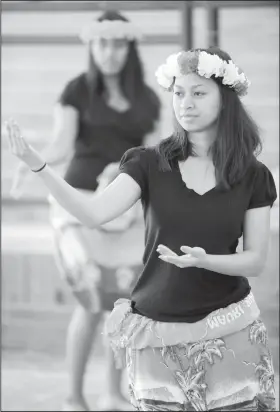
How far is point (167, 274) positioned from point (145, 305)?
0.29 feet

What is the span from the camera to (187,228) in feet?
6.30

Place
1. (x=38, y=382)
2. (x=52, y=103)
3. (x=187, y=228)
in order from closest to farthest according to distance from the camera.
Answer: (x=187, y=228) → (x=38, y=382) → (x=52, y=103)

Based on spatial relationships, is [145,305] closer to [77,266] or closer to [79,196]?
[79,196]

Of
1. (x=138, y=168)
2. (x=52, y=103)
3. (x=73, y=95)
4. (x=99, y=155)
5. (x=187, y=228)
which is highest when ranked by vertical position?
(x=52, y=103)

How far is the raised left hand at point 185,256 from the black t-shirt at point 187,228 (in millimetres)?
104

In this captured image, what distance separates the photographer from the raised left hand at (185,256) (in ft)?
5.95

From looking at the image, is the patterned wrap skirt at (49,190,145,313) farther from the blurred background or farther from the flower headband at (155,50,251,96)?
the flower headband at (155,50,251,96)

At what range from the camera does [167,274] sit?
6.38 feet

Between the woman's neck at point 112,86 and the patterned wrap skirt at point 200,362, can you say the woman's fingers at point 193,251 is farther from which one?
the woman's neck at point 112,86

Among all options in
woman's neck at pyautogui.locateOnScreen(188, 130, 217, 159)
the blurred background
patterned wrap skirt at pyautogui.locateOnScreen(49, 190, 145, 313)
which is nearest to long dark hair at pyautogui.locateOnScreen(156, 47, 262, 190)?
woman's neck at pyautogui.locateOnScreen(188, 130, 217, 159)

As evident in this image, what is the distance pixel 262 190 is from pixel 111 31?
5.15ft

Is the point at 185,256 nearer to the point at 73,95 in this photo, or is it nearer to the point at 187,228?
the point at 187,228

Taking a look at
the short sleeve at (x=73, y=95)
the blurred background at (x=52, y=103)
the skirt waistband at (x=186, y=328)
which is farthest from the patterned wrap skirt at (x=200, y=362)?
the blurred background at (x=52, y=103)

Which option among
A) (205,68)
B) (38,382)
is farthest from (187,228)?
(38,382)
